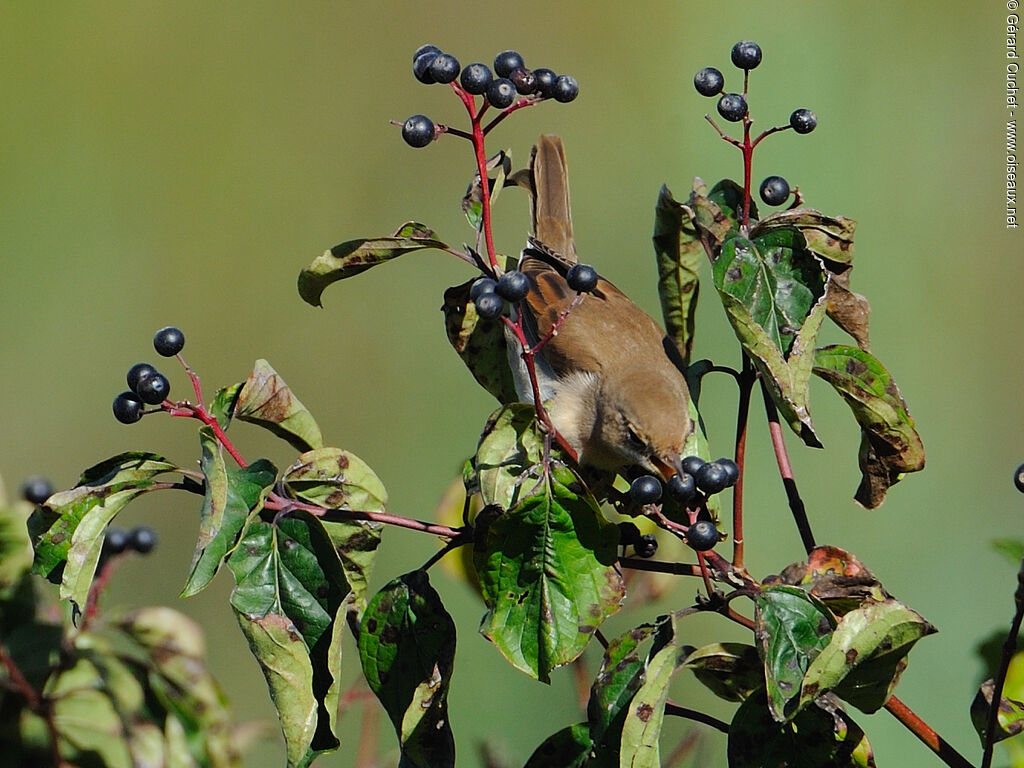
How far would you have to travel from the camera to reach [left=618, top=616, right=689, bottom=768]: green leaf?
1.52 meters

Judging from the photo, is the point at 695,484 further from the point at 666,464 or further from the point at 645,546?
the point at 666,464

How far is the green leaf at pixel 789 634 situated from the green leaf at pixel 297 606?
0.60 metres

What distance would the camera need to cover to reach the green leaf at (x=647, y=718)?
152cm

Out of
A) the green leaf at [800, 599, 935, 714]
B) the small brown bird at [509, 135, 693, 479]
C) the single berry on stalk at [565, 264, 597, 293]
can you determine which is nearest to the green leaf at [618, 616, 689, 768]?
the green leaf at [800, 599, 935, 714]

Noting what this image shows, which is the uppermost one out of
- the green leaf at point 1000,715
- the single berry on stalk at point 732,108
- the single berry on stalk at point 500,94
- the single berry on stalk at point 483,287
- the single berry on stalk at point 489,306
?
the single berry on stalk at point 500,94

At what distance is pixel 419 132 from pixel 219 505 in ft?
2.33

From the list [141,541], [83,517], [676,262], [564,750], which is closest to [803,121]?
[676,262]

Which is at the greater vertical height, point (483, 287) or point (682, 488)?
point (483, 287)

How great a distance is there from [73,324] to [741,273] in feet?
15.8

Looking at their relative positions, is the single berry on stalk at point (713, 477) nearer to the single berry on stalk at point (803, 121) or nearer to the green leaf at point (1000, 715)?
the green leaf at point (1000, 715)

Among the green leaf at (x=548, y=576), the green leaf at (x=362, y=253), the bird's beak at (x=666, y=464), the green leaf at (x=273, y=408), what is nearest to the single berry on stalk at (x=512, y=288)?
the green leaf at (x=362, y=253)

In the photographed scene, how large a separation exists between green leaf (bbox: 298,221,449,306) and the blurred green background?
1998 millimetres

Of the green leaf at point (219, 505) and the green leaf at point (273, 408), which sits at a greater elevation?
the green leaf at point (273, 408)

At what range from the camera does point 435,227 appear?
5680mm
